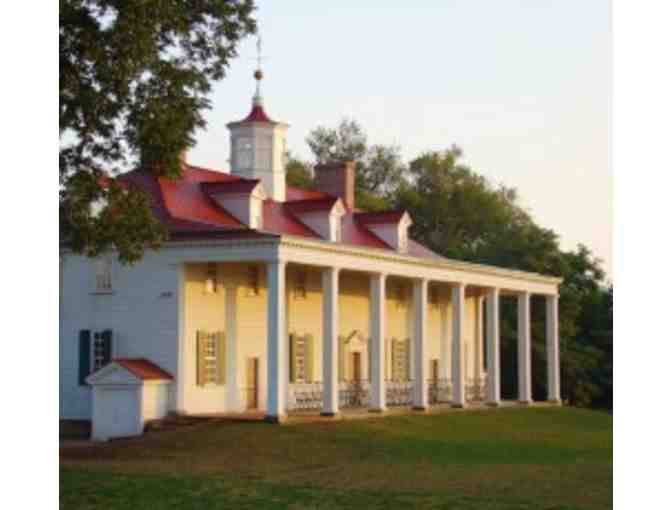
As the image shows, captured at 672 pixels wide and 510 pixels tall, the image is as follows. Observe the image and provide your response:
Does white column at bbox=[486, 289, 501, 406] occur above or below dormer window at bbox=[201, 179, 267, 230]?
below

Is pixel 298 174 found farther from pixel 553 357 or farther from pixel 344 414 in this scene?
pixel 344 414

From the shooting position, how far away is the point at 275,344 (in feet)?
109

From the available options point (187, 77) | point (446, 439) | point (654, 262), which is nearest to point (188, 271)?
point (446, 439)

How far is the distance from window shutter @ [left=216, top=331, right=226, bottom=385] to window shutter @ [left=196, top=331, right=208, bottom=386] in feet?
2.53

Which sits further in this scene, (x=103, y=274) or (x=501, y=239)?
(x=501, y=239)

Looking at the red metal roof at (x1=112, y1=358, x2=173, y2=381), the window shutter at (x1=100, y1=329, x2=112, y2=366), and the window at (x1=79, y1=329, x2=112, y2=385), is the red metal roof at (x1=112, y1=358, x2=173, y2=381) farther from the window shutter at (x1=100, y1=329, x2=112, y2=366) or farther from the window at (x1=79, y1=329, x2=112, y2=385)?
the window at (x1=79, y1=329, x2=112, y2=385)

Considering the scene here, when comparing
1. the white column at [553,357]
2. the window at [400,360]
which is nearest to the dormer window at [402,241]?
the window at [400,360]

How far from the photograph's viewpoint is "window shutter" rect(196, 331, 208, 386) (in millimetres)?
35375

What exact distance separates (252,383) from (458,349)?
338 inches

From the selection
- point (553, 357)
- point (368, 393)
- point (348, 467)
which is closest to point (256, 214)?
point (368, 393)

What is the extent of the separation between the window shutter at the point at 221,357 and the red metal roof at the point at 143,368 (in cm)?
208

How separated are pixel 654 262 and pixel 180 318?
2101 centimetres

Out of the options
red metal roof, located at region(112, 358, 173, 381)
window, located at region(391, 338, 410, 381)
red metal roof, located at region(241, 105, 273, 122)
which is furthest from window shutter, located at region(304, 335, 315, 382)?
red metal roof, located at region(241, 105, 273, 122)
